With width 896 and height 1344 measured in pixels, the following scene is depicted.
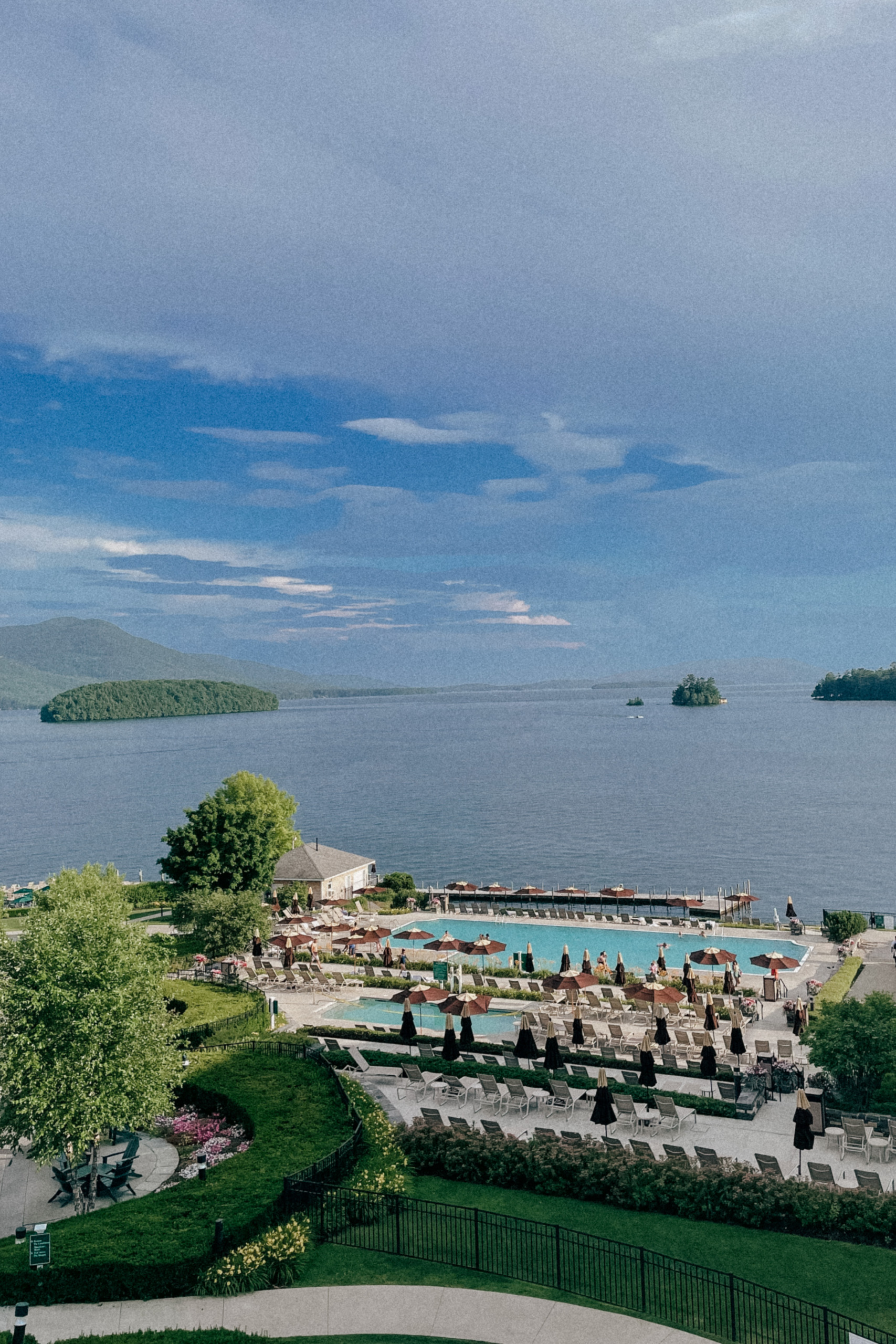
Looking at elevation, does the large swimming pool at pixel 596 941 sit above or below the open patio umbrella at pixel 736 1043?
below

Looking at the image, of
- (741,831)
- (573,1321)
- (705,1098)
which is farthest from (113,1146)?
(741,831)

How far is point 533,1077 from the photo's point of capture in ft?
84.0

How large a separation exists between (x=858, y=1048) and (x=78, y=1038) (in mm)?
18346

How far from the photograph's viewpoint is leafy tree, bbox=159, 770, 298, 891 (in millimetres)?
52781

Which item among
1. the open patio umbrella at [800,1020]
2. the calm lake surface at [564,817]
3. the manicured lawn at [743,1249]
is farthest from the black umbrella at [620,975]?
the calm lake surface at [564,817]

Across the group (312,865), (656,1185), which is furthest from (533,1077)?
(312,865)

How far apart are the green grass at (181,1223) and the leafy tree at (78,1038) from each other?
1904 mm

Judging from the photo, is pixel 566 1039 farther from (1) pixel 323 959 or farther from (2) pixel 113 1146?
(1) pixel 323 959

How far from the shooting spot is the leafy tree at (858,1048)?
23.2 m

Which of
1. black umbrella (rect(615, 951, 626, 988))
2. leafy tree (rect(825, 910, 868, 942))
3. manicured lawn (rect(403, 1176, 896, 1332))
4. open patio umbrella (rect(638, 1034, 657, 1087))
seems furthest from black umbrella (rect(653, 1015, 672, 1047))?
leafy tree (rect(825, 910, 868, 942))

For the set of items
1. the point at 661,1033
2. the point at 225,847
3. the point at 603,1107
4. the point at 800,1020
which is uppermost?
the point at 225,847

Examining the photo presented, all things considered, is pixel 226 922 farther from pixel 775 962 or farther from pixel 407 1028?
pixel 775 962

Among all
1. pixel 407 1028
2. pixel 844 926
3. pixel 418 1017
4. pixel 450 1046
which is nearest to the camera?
pixel 450 1046

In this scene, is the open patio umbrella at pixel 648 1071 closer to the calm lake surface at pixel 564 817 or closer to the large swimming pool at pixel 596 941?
the large swimming pool at pixel 596 941
